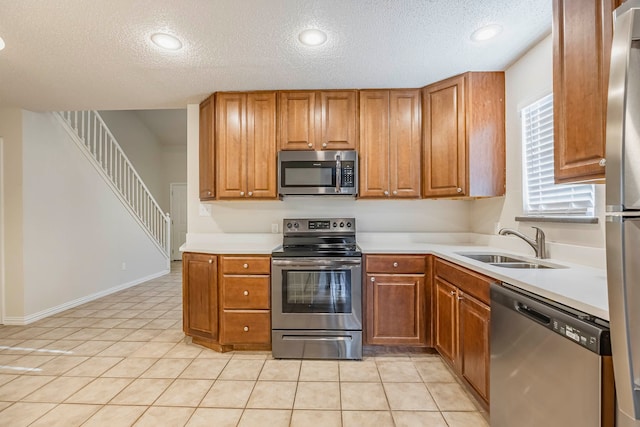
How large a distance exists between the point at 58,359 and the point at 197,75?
264 cm

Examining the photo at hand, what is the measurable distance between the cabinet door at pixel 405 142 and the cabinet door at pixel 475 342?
120 centimetres

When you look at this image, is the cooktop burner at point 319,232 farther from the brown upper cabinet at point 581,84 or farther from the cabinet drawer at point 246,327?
the brown upper cabinet at point 581,84

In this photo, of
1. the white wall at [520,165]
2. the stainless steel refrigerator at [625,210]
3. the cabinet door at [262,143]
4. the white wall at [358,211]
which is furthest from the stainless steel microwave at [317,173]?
the stainless steel refrigerator at [625,210]

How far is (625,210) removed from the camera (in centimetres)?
84

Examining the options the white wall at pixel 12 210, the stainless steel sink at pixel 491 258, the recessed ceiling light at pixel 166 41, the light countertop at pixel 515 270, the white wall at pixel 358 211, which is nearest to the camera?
the light countertop at pixel 515 270

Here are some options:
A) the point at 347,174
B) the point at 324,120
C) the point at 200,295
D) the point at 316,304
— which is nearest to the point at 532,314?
the point at 316,304

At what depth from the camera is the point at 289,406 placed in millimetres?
1891

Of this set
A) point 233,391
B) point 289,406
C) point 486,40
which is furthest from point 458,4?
point 233,391

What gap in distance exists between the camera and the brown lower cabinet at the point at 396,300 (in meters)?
2.50

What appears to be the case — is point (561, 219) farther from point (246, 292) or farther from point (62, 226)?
point (62, 226)

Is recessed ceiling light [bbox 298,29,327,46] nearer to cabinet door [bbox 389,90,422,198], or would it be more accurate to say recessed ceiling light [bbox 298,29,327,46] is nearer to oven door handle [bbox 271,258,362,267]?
cabinet door [bbox 389,90,422,198]

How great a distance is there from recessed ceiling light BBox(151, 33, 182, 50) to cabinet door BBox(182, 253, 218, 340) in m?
1.63

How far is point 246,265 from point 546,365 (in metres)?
2.07

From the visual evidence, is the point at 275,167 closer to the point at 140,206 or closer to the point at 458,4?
the point at 458,4
